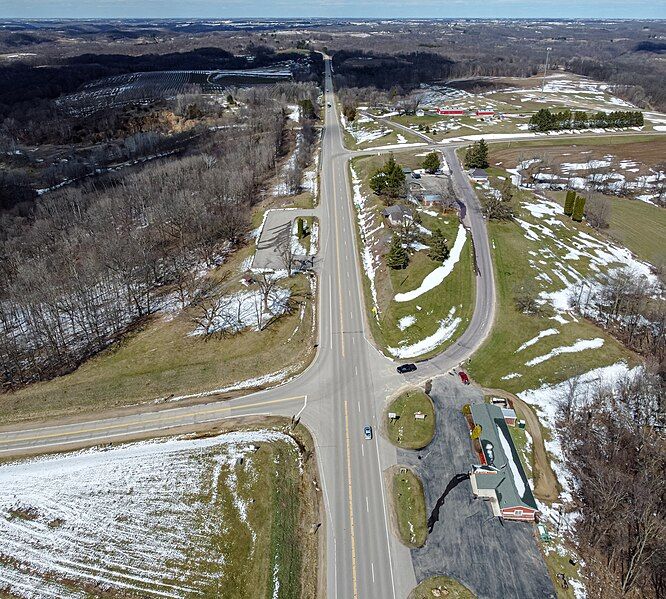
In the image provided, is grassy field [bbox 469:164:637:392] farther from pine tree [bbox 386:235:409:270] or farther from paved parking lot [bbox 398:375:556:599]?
pine tree [bbox 386:235:409:270]

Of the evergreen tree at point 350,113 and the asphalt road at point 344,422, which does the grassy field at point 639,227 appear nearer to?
the asphalt road at point 344,422

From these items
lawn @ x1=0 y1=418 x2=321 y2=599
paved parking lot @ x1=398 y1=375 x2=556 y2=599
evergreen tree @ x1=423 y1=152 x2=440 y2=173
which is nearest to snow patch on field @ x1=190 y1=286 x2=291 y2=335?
lawn @ x1=0 y1=418 x2=321 y2=599

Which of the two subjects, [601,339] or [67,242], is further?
[67,242]

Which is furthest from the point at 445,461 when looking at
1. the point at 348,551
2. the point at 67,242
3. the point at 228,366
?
the point at 67,242

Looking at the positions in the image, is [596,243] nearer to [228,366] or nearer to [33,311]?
[228,366]

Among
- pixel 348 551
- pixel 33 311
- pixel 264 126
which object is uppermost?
pixel 264 126

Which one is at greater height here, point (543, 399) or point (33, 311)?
point (33, 311)

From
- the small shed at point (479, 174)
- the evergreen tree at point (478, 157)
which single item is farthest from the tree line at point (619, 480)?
the evergreen tree at point (478, 157)
